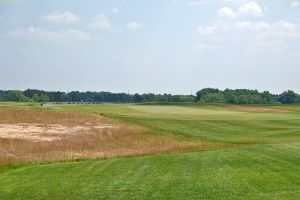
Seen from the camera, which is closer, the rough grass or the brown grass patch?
the rough grass

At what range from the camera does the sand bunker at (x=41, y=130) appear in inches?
1746

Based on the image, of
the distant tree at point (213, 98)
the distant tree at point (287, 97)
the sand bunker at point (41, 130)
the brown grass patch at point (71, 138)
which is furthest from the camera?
the distant tree at point (287, 97)

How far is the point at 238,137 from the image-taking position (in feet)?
159

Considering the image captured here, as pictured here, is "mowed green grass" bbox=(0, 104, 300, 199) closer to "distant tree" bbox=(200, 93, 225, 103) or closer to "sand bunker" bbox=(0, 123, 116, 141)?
"sand bunker" bbox=(0, 123, 116, 141)

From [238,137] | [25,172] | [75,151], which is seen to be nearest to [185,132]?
[238,137]

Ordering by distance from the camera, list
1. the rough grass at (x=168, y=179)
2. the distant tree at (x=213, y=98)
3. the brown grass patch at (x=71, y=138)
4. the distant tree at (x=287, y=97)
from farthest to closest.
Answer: the distant tree at (x=287, y=97) < the distant tree at (x=213, y=98) < the brown grass patch at (x=71, y=138) < the rough grass at (x=168, y=179)

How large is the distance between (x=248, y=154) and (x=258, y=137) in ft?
62.8

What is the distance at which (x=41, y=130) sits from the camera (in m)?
50.0

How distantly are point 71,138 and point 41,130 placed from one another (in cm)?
691

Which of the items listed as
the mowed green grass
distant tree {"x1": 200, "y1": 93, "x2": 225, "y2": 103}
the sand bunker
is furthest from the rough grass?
distant tree {"x1": 200, "y1": 93, "x2": 225, "y2": 103}

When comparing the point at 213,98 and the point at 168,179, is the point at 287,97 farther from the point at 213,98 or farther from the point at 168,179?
the point at 168,179

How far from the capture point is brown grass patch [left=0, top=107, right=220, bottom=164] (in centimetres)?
3589

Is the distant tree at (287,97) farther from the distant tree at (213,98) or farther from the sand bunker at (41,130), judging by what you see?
the sand bunker at (41,130)

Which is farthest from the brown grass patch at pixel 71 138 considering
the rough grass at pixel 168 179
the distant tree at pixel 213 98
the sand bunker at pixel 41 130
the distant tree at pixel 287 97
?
the distant tree at pixel 287 97
